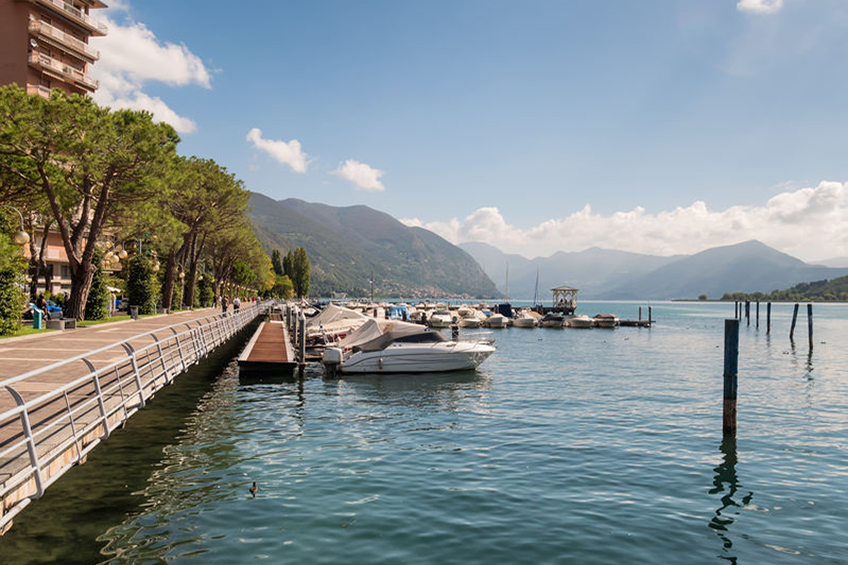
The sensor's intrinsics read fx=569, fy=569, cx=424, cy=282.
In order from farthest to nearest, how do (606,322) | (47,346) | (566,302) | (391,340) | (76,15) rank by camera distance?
(566,302) → (606,322) → (76,15) → (391,340) → (47,346)

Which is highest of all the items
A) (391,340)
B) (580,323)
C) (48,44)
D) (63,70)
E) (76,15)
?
(76,15)

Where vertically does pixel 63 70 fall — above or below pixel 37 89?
above

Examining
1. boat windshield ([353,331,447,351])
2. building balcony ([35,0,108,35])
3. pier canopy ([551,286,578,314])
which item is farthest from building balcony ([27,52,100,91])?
pier canopy ([551,286,578,314])

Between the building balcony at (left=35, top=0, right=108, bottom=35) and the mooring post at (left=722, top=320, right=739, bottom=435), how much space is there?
74770 mm

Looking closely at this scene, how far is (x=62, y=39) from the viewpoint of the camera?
64.5 m

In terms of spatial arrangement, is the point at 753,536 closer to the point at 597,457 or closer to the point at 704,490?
the point at 704,490

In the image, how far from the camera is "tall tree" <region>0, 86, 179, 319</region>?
32531mm

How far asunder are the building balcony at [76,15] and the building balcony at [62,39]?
6.27 ft

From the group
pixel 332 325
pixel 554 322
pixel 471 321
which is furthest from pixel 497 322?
pixel 332 325

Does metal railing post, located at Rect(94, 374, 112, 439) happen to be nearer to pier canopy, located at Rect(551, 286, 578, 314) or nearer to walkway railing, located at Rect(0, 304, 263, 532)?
walkway railing, located at Rect(0, 304, 263, 532)

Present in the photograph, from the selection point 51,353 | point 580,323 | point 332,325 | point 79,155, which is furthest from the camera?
point 580,323

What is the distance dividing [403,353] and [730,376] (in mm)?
16956

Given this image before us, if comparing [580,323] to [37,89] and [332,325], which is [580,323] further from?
[37,89]

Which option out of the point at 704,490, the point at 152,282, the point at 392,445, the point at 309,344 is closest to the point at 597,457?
the point at 704,490
